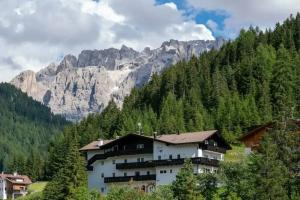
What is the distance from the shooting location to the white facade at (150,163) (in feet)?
315

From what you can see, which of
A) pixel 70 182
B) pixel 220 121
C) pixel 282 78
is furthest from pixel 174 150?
pixel 282 78

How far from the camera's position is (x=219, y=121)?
142375 mm

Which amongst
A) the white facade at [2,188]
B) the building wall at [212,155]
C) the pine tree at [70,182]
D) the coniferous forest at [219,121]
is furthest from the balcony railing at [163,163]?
the white facade at [2,188]

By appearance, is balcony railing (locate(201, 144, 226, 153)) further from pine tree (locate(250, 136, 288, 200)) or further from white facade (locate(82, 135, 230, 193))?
pine tree (locate(250, 136, 288, 200))

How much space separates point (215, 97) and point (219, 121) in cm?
1946

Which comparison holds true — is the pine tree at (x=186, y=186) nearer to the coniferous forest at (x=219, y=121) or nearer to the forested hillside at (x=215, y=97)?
the coniferous forest at (x=219, y=121)

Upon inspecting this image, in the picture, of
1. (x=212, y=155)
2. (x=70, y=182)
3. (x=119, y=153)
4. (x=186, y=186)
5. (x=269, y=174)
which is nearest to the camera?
(x=269, y=174)

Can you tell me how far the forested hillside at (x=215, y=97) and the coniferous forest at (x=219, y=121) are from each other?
0.67 feet

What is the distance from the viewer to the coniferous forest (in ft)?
206

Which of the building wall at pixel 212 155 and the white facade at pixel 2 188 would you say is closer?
the building wall at pixel 212 155

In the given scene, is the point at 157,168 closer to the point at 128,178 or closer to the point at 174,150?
the point at 174,150

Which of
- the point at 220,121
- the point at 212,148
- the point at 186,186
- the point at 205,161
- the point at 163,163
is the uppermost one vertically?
the point at 220,121

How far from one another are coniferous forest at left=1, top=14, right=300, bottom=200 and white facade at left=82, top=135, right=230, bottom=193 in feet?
22.2

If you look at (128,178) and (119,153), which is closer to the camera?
(128,178)
